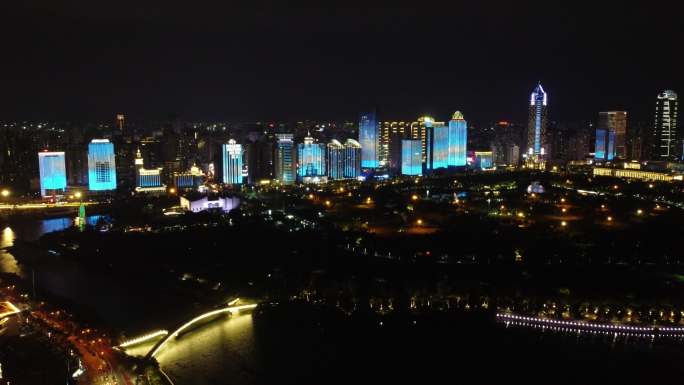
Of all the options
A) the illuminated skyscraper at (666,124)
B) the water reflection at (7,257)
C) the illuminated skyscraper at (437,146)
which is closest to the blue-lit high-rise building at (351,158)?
the illuminated skyscraper at (437,146)

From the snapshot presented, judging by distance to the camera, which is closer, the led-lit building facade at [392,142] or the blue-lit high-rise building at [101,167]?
the blue-lit high-rise building at [101,167]

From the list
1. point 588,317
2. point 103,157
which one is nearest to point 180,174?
point 103,157

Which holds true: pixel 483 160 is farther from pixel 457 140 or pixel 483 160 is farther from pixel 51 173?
pixel 51 173

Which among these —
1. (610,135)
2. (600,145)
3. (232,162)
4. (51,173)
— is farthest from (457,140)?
(51,173)

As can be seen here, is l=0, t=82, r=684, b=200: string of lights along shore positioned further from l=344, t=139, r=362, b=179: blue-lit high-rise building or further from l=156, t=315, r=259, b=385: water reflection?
l=156, t=315, r=259, b=385: water reflection

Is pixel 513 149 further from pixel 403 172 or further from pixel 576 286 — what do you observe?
pixel 576 286

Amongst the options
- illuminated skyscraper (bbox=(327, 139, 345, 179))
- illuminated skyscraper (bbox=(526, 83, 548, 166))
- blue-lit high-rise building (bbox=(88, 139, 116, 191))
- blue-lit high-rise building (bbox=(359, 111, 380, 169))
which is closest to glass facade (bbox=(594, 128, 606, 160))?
illuminated skyscraper (bbox=(526, 83, 548, 166))

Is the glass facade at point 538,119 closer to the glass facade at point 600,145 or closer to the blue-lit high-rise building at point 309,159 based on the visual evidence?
the glass facade at point 600,145
